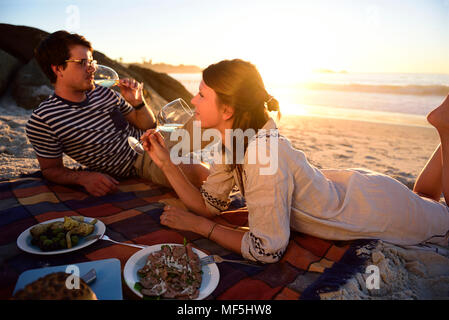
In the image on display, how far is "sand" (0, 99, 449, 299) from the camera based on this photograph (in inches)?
75.2

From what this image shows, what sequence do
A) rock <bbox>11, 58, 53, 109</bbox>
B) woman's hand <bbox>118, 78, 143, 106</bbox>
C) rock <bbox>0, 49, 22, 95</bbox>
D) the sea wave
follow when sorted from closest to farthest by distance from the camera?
woman's hand <bbox>118, 78, 143, 106</bbox> < rock <bbox>11, 58, 53, 109</bbox> < rock <bbox>0, 49, 22, 95</bbox> < the sea wave

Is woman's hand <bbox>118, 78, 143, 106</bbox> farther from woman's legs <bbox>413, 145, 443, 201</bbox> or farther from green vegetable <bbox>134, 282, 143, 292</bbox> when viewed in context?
woman's legs <bbox>413, 145, 443, 201</bbox>

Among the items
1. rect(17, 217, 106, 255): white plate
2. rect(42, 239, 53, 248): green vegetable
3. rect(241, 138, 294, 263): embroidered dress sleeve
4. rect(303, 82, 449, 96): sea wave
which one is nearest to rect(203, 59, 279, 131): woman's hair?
rect(241, 138, 294, 263): embroidered dress sleeve

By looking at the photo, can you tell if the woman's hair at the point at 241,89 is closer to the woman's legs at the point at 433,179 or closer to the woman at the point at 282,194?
the woman at the point at 282,194

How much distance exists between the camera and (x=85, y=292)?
1.21m

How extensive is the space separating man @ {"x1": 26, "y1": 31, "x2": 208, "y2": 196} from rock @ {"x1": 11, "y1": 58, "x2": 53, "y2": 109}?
5102 mm

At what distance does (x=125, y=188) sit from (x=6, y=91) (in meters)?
6.98

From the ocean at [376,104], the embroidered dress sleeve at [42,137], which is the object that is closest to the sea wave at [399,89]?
the ocean at [376,104]

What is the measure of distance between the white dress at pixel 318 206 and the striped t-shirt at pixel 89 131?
5.38 feet

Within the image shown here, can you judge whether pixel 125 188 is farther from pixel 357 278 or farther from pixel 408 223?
pixel 408 223

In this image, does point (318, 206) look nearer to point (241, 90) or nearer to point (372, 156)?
point (241, 90)

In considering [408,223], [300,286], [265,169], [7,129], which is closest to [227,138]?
[265,169]

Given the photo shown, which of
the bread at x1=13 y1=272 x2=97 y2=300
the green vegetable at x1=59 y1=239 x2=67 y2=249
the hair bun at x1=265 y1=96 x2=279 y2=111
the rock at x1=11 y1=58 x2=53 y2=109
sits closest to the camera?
the bread at x1=13 y1=272 x2=97 y2=300
